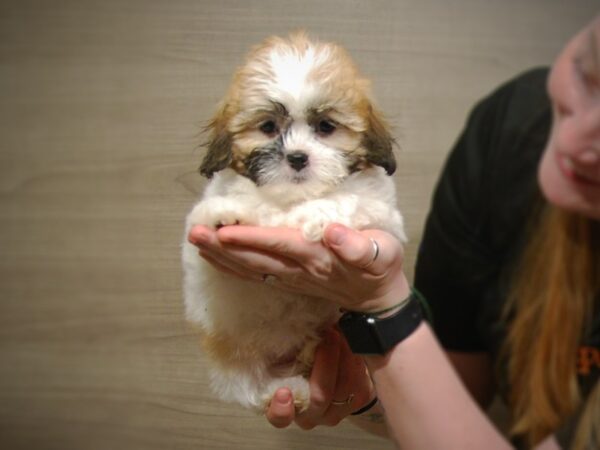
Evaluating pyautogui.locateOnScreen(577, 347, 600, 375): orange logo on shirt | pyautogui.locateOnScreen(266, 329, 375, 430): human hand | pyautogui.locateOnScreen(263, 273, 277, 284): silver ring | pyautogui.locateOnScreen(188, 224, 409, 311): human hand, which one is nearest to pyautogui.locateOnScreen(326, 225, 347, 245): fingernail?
pyautogui.locateOnScreen(188, 224, 409, 311): human hand

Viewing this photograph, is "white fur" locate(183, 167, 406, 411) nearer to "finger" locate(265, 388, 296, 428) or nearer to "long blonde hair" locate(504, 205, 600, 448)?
"finger" locate(265, 388, 296, 428)

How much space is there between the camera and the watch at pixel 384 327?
30.9 inches

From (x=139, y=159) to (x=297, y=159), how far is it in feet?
1.00

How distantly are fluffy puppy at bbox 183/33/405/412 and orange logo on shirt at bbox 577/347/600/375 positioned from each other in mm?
286


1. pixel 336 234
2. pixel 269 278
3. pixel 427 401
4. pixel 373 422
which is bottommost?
pixel 373 422

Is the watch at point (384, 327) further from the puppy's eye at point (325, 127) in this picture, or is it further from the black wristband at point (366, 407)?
the puppy's eye at point (325, 127)

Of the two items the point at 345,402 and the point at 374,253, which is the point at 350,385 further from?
the point at 374,253

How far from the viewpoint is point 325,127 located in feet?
2.58

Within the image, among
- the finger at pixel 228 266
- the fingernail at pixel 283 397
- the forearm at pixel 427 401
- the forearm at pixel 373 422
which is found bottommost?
the forearm at pixel 373 422

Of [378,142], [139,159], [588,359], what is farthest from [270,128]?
[588,359]

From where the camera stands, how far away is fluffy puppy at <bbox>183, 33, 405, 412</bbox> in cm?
76

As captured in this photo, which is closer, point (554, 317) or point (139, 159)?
point (554, 317)

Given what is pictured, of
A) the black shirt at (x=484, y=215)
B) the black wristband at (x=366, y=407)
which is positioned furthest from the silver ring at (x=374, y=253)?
the black wristband at (x=366, y=407)

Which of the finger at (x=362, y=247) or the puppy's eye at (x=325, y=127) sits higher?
the puppy's eye at (x=325, y=127)
